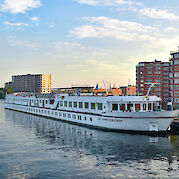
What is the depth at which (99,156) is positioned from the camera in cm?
3161

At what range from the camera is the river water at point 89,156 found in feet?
84.5

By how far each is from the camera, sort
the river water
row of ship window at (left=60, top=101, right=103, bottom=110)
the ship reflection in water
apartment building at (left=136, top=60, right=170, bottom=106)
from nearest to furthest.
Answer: the river water, the ship reflection in water, row of ship window at (left=60, top=101, right=103, bottom=110), apartment building at (left=136, top=60, right=170, bottom=106)

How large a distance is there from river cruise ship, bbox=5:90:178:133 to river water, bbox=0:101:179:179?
2.27 m

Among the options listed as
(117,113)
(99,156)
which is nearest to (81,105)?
(117,113)

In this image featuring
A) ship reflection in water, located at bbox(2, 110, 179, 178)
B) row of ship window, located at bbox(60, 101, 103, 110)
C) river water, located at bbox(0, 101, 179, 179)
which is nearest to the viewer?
river water, located at bbox(0, 101, 179, 179)

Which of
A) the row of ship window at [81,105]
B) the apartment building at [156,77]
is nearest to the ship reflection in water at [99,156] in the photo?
the row of ship window at [81,105]

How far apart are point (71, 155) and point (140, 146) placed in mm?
10471

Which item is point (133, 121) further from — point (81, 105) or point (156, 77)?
point (156, 77)

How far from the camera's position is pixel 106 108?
49844 mm

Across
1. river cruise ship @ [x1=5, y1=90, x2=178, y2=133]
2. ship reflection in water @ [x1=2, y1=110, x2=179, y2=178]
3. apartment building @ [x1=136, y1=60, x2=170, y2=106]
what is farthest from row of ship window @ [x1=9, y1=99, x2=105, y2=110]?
apartment building @ [x1=136, y1=60, x2=170, y2=106]

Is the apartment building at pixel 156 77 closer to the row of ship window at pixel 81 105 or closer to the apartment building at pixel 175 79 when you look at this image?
the apartment building at pixel 175 79

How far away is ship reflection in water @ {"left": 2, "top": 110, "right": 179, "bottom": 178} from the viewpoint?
84.9 ft

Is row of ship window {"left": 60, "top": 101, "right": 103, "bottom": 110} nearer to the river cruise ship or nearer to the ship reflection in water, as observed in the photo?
the river cruise ship

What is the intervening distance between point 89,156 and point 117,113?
15.6 meters
